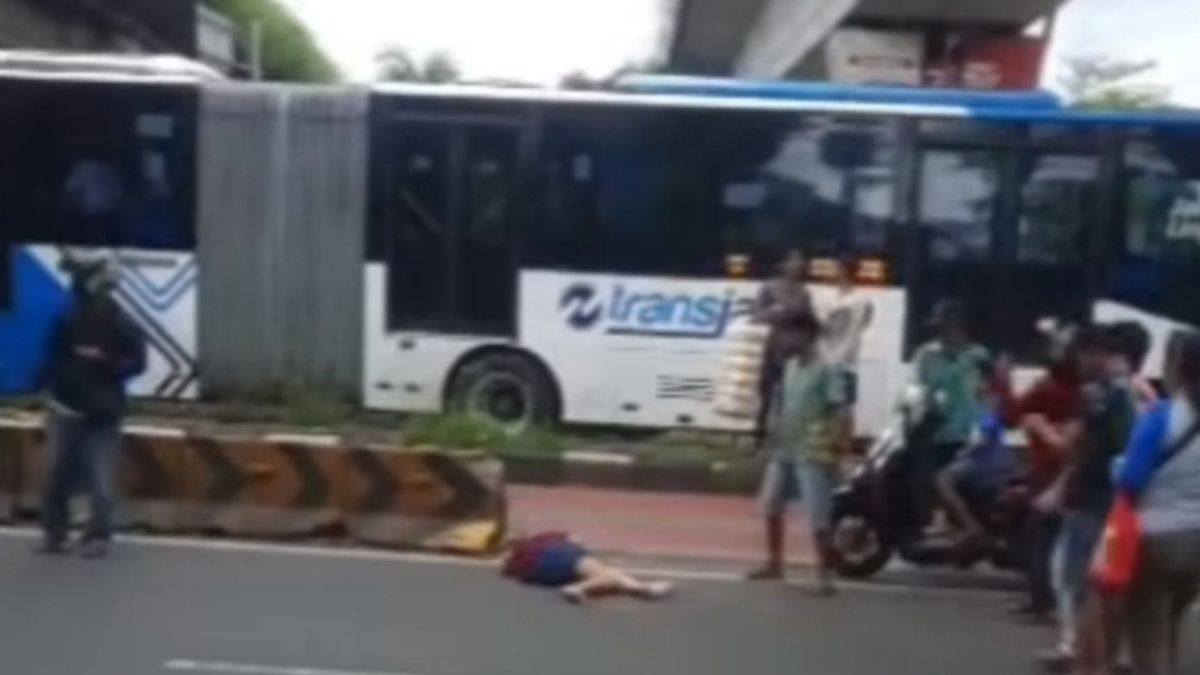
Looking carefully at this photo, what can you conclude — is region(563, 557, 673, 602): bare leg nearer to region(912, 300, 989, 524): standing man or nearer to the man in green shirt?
the man in green shirt

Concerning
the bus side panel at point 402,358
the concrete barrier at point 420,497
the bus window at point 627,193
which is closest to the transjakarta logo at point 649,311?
the bus window at point 627,193

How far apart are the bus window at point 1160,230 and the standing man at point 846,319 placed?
194 centimetres

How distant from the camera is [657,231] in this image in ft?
69.7

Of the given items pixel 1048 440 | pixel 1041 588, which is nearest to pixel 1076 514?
pixel 1048 440

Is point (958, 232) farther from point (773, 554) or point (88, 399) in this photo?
point (88, 399)

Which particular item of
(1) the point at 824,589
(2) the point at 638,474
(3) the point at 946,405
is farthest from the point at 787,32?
(1) the point at 824,589

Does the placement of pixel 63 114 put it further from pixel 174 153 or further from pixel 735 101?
pixel 735 101

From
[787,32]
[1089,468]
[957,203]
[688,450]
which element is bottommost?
[688,450]

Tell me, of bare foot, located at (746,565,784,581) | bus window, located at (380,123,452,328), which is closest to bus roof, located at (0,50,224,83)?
bus window, located at (380,123,452,328)

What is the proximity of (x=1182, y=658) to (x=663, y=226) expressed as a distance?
29.4ft

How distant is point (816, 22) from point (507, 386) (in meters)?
15.0

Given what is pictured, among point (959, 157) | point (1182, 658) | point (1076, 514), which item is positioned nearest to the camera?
point (1076, 514)

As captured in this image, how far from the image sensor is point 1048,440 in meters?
13.1

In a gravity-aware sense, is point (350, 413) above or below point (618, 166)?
below
